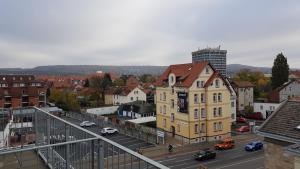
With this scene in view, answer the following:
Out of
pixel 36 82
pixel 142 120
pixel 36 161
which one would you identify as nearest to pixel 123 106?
pixel 142 120

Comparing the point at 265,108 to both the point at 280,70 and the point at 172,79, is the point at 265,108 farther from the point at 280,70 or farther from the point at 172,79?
the point at 172,79

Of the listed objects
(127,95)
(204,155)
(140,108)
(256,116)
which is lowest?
Answer: (204,155)

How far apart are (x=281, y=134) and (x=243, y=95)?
154ft

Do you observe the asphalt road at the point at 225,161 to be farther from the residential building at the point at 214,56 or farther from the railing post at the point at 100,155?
the residential building at the point at 214,56

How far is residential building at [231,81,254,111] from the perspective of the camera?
5711cm

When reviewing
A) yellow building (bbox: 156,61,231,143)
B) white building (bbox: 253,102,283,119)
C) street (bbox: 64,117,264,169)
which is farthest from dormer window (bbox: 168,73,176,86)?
white building (bbox: 253,102,283,119)

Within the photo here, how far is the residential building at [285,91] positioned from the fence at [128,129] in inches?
1010

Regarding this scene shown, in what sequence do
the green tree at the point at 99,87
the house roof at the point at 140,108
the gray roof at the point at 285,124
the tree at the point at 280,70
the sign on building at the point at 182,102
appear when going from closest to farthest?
the gray roof at the point at 285,124 < the sign on building at the point at 182,102 < the house roof at the point at 140,108 < the tree at the point at 280,70 < the green tree at the point at 99,87

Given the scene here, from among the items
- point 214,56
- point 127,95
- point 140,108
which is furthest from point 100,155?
point 214,56

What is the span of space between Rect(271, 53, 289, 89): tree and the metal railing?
191ft

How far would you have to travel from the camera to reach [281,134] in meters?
12.6

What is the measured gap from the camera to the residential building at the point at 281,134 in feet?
39.6

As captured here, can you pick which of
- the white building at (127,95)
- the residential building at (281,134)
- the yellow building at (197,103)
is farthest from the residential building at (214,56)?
the residential building at (281,134)

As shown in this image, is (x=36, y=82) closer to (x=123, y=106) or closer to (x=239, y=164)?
(x=123, y=106)
